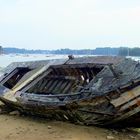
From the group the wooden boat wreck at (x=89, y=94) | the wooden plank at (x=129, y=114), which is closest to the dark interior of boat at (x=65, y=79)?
the wooden boat wreck at (x=89, y=94)

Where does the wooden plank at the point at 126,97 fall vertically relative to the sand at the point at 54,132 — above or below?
above

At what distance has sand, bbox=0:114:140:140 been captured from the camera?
8688 mm

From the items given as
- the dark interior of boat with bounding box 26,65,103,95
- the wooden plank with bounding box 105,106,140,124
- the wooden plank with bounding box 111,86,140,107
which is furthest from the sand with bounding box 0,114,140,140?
the dark interior of boat with bounding box 26,65,103,95

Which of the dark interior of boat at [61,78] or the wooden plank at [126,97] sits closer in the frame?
the wooden plank at [126,97]

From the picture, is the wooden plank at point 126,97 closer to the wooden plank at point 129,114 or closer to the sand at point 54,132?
the wooden plank at point 129,114

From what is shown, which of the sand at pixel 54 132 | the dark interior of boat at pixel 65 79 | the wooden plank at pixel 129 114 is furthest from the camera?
the dark interior of boat at pixel 65 79

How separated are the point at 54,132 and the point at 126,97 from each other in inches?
83.1

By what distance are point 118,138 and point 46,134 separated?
5.59ft

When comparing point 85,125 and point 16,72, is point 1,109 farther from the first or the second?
point 85,125

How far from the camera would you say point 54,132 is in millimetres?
9141

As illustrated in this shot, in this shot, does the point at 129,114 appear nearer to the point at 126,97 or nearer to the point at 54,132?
the point at 126,97

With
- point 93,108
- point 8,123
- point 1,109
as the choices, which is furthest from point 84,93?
point 1,109

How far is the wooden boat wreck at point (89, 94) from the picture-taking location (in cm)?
816

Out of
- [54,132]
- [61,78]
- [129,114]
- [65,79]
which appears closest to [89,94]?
[129,114]
